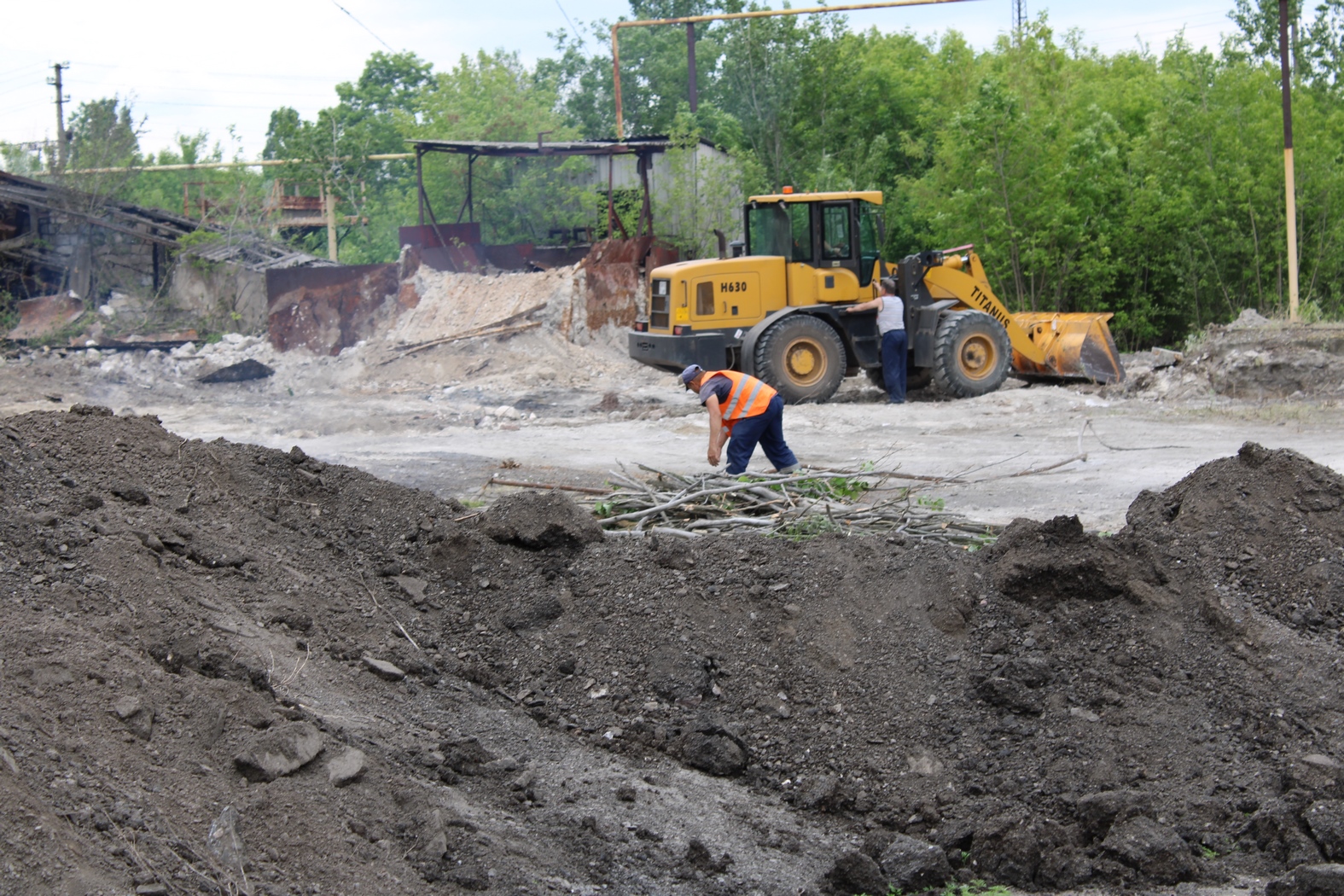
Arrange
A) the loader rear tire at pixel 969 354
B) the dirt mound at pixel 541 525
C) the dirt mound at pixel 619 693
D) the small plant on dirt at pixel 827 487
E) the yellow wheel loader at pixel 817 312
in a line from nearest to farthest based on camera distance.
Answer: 1. the dirt mound at pixel 619 693
2. the dirt mound at pixel 541 525
3. the small plant on dirt at pixel 827 487
4. the yellow wheel loader at pixel 817 312
5. the loader rear tire at pixel 969 354

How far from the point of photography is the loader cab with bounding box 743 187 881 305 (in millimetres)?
14398

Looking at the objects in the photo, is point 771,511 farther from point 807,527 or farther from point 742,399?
point 742,399

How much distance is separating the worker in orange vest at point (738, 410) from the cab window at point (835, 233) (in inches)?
244

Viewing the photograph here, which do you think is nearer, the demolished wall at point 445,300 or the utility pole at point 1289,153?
the utility pole at point 1289,153

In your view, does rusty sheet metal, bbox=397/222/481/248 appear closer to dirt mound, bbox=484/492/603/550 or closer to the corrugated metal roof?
the corrugated metal roof

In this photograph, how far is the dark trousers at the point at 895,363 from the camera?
14.3 metres

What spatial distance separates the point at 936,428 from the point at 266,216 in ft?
65.3

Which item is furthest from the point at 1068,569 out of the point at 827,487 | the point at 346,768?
the point at 346,768

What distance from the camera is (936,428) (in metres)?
12.6

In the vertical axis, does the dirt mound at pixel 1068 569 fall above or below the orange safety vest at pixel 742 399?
below

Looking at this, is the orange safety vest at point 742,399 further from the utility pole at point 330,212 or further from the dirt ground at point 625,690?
the utility pole at point 330,212

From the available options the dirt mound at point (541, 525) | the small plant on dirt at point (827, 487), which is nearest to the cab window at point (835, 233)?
the small plant on dirt at point (827, 487)

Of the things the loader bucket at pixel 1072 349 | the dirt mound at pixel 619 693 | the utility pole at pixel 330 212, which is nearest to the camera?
the dirt mound at pixel 619 693

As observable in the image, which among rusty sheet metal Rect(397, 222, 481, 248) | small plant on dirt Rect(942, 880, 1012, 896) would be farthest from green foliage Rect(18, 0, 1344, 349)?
small plant on dirt Rect(942, 880, 1012, 896)
